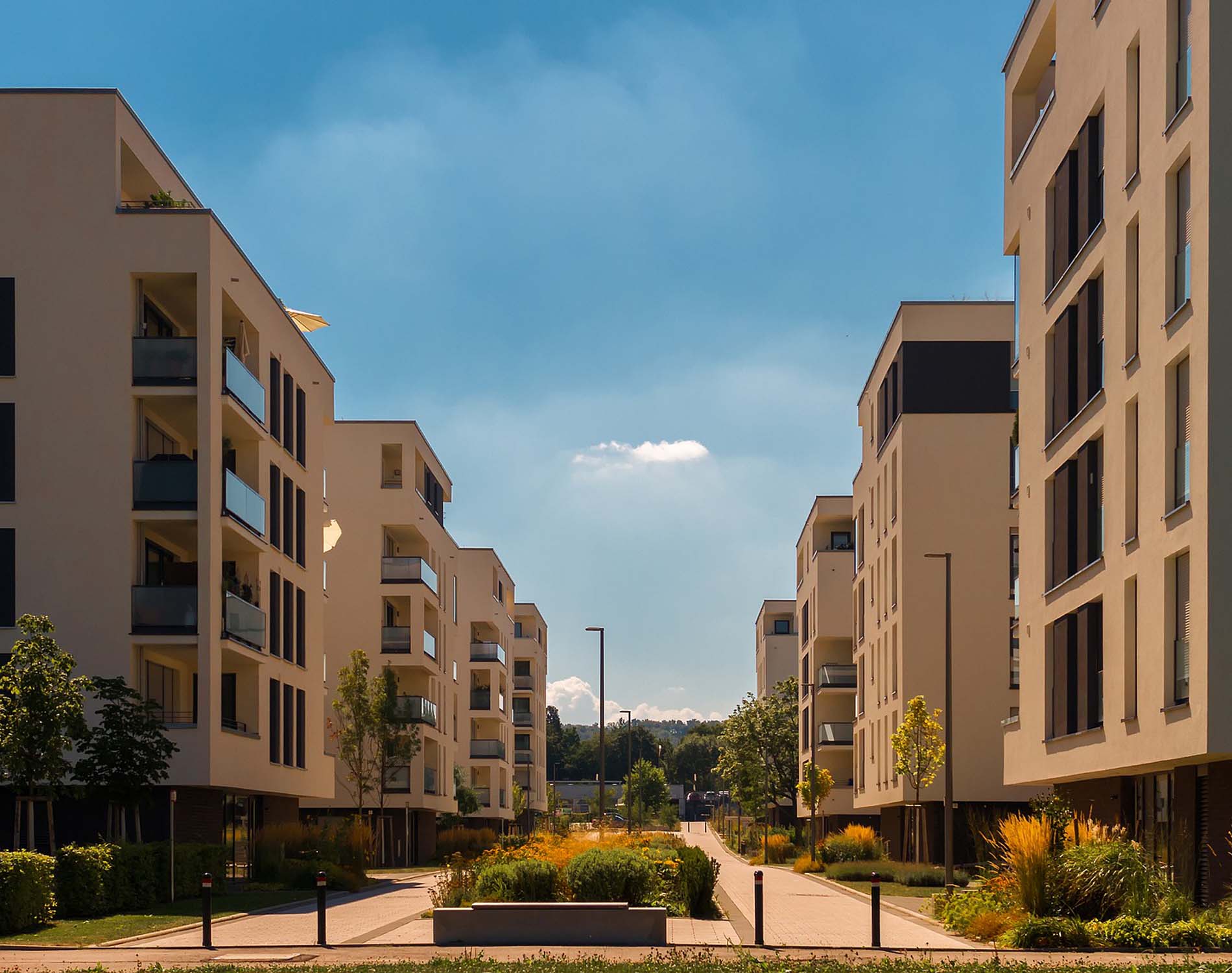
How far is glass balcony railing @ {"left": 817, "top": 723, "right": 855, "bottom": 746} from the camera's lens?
235 ft

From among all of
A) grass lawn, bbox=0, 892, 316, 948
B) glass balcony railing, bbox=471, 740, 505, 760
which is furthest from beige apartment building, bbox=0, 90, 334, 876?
glass balcony railing, bbox=471, 740, 505, 760

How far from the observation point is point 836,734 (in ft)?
237

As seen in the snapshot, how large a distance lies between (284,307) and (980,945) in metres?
29.7

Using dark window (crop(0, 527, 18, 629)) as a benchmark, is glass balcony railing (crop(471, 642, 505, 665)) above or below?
below

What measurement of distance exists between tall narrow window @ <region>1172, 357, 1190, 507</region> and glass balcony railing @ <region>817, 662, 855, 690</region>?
160 ft

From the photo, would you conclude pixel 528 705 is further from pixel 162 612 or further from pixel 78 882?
pixel 78 882

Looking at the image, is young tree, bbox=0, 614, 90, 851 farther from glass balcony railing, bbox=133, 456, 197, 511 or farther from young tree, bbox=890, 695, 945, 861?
young tree, bbox=890, 695, 945, 861

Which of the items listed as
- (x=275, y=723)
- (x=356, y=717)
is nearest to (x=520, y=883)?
(x=275, y=723)

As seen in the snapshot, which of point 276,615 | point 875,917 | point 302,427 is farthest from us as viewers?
point 302,427

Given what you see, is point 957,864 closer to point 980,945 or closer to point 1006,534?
point 1006,534

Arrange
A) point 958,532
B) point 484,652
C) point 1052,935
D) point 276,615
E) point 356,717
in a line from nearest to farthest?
point 1052,935
point 276,615
point 958,532
point 356,717
point 484,652

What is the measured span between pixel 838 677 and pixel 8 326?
47914 millimetres

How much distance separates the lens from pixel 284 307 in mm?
43969

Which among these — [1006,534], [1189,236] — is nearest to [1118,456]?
[1189,236]
